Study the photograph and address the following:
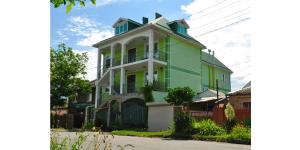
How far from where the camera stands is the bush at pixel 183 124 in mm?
8781

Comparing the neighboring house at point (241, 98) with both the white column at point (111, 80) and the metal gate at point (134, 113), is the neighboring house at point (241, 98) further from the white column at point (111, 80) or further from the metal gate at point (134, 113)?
the white column at point (111, 80)

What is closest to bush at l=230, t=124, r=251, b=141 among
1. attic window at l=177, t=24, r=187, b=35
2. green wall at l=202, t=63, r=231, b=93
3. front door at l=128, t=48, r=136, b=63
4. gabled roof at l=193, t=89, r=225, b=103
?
gabled roof at l=193, t=89, r=225, b=103

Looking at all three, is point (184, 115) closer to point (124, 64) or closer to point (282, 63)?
point (124, 64)

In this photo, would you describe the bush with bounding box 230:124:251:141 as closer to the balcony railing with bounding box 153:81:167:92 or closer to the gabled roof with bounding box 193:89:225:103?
the gabled roof with bounding box 193:89:225:103

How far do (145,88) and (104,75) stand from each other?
3.97 meters

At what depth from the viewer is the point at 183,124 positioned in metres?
8.95

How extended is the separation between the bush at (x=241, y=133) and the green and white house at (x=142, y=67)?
4.78m

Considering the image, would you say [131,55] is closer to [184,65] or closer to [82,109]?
[184,65]

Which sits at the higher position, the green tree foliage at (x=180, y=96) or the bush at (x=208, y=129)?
the green tree foliage at (x=180, y=96)

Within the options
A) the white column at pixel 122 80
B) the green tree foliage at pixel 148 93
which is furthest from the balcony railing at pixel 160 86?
the white column at pixel 122 80

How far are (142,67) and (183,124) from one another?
22.0 ft

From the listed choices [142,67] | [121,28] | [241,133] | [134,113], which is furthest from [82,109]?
[241,133]
